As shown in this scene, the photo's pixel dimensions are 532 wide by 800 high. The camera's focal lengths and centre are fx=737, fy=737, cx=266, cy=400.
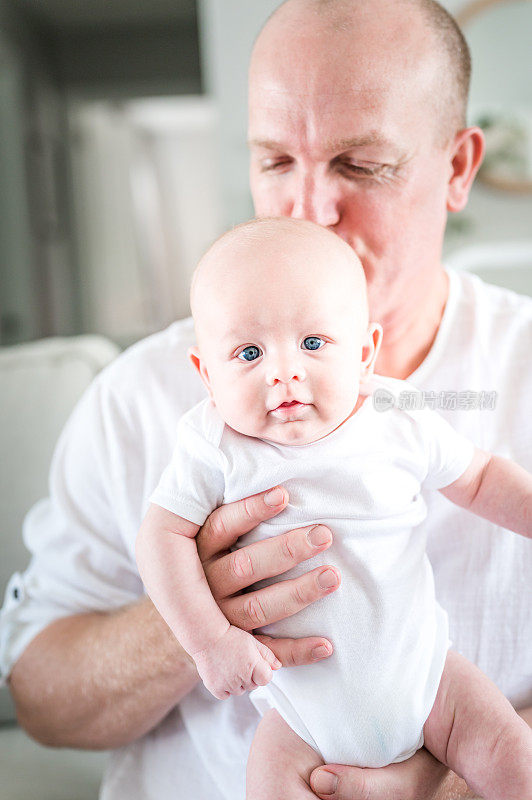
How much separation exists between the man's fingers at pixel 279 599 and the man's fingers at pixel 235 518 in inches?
2.2

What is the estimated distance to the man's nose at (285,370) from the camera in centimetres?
60

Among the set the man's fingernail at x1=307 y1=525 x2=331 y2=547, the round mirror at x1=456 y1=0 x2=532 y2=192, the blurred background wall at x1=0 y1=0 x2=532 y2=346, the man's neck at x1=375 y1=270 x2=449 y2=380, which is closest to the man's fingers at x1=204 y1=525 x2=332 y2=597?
the man's fingernail at x1=307 y1=525 x2=331 y2=547

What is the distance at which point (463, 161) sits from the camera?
1.02 m

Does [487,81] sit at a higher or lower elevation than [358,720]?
higher

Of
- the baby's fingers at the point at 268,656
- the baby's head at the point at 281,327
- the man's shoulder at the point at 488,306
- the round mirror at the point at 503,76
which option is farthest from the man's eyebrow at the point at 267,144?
the round mirror at the point at 503,76

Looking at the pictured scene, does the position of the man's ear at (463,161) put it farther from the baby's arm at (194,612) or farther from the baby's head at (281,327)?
the baby's arm at (194,612)

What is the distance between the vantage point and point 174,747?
0.97m

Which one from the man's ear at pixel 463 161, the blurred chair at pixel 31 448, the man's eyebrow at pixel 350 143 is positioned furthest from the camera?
the blurred chair at pixel 31 448

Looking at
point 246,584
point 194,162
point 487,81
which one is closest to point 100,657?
point 246,584

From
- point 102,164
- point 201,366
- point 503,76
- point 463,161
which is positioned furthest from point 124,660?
point 102,164

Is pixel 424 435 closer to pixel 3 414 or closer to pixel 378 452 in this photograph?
pixel 378 452

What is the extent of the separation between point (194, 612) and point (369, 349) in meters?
0.29

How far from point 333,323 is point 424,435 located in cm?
16

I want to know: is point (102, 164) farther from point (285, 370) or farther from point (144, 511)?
point (285, 370)
